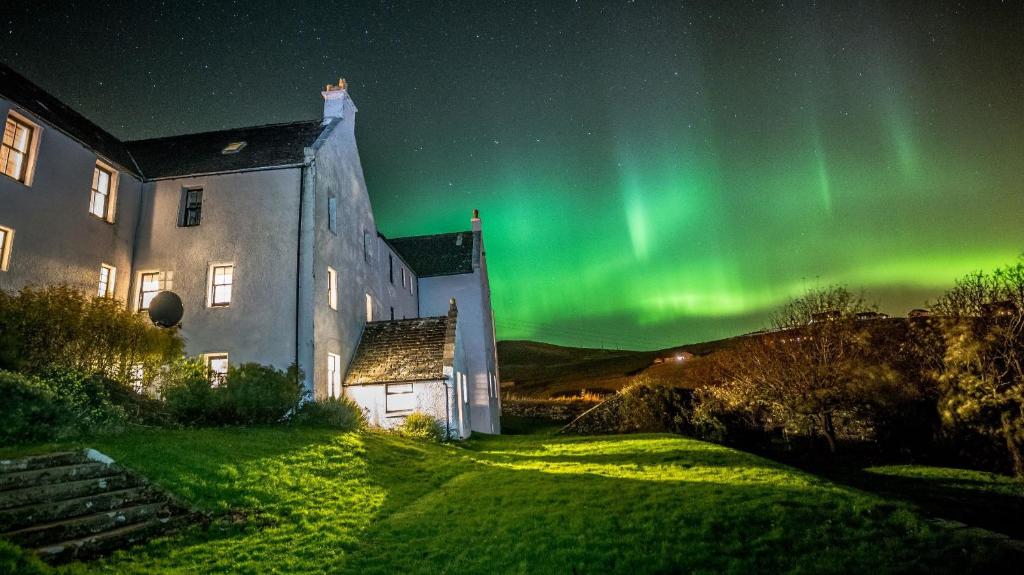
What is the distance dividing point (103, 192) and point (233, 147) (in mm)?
6007

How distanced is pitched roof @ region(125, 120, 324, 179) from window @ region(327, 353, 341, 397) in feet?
29.8

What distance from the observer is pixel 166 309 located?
66.5ft

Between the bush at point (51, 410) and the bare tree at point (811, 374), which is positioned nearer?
the bush at point (51, 410)

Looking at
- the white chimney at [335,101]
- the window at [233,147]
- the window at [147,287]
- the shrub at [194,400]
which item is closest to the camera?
the shrub at [194,400]

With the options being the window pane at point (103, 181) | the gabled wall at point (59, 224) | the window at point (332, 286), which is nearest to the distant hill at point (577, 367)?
the window at point (332, 286)

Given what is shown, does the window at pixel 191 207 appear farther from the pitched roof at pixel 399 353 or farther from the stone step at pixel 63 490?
the stone step at pixel 63 490

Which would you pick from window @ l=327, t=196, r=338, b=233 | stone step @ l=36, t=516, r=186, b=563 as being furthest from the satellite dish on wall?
stone step @ l=36, t=516, r=186, b=563

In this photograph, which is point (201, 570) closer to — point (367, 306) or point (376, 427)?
point (376, 427)

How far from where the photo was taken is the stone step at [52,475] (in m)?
8.43

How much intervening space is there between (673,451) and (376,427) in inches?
A: 514

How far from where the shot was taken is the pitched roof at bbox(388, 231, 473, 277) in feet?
129

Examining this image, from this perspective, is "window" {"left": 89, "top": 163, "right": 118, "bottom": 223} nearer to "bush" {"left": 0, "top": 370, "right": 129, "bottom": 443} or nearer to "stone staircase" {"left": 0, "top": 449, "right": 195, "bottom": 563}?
"bush" {"left": 0, "top": 370, "right": 129, "bottom": 443}

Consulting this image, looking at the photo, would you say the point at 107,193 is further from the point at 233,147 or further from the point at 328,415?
the point at 328,415

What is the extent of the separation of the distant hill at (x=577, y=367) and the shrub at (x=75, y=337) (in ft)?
125
